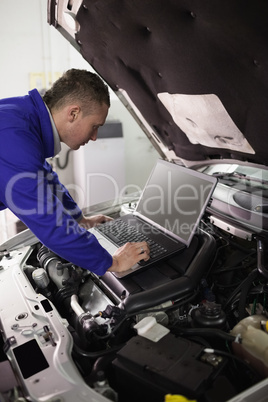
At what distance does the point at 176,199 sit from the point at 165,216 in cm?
9

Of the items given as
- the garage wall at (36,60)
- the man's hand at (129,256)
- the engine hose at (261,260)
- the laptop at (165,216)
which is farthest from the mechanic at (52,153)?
the garage wall at (36,60)

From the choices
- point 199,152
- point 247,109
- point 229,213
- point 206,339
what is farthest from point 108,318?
point 199,152

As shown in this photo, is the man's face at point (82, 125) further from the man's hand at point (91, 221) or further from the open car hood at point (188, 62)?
the man's hand at point (91, 221)

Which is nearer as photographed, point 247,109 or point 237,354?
point 237,354

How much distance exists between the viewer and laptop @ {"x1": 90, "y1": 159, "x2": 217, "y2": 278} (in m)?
1.35

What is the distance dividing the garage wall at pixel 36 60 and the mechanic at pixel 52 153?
98.3 inches

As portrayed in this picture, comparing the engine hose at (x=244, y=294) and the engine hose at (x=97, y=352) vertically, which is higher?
the engine hose at (x=244, y=294)

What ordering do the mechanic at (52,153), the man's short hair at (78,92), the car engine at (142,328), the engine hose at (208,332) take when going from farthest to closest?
the man's short hair at (78,92)
the mechanic at (52,153)
the engine hose at (208,332)
the car engine at (142,328)

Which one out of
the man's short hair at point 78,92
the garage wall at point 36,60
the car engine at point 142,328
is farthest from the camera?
the garage wall at point 36,60

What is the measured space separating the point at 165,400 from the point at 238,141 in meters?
1.06

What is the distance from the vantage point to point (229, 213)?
5.06 feet

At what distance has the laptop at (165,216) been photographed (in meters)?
1.35

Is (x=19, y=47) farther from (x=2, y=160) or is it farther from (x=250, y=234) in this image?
(x=250, y=234)

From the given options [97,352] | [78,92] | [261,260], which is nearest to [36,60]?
[78,92]
